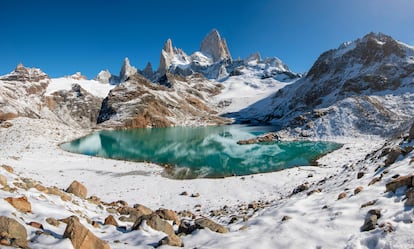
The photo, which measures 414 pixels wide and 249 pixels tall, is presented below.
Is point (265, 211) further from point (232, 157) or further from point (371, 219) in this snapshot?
point (232, 157)

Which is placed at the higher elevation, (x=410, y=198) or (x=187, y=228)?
(x=410, y=198)

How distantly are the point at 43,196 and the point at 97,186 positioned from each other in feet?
54.0

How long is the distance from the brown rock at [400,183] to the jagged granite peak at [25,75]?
696ft

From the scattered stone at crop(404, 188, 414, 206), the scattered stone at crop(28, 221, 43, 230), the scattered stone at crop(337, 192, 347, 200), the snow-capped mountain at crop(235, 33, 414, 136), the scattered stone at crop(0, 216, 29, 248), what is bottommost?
the scattered stone at crop(28, 221, 43, 230)

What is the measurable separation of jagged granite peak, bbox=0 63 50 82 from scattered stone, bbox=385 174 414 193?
212 m

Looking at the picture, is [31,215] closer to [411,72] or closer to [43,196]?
[43,196]

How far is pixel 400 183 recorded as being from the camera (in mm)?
10047

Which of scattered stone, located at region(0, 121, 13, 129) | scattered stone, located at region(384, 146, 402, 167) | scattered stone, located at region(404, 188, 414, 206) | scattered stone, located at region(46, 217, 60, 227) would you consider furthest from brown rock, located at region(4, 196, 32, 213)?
scattered stone, located at region(0, 121, 13, 129)

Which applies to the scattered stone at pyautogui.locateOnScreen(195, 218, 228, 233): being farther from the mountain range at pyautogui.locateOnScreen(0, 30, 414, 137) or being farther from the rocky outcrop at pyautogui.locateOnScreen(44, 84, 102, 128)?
the rocky outcrop at pyautogui.locateOnScreen(44, 84, 102, 128)

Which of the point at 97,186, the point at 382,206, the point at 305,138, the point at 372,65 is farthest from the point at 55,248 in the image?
the point at 372,65

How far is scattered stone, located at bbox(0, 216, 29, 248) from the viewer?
7.18m

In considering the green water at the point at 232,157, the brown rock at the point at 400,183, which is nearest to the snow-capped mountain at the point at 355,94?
the green water at the point at 232,157

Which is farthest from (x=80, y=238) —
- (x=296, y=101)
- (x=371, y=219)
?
(x=296, y=101)

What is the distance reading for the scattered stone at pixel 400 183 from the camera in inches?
380
